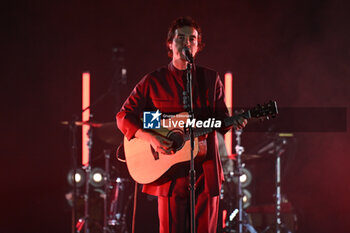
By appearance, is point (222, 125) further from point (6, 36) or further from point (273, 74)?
point (6, 36)

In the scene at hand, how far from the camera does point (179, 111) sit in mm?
2551

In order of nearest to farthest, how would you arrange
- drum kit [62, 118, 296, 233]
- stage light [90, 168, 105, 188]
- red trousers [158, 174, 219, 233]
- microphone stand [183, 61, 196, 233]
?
microphone stand [183, 61, 196, 233], red trousers [158, 174, 219, 233], drum kit [62, 118, 296, 233], stage light [90, 168, 105, 188]

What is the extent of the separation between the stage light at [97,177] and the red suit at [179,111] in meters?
2.27

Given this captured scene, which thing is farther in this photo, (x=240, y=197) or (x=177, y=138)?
(x=240, y=197)

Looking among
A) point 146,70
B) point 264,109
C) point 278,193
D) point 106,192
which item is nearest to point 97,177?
point 106,192

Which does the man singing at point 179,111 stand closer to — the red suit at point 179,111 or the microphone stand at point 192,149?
the red suit at point 179,111

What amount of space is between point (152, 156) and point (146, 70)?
103 inches

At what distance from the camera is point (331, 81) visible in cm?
502

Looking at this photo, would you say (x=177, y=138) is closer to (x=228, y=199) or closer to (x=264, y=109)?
(x=264, y=109)

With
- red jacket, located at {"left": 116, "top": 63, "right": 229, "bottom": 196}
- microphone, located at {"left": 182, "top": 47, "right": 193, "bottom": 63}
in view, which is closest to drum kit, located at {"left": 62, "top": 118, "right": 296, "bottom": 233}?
red jacket, located at {"left": 116, "top": 63, "right": 229, "bottom": 196}

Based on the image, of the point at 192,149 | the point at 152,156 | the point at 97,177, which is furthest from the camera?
the point at 97,177

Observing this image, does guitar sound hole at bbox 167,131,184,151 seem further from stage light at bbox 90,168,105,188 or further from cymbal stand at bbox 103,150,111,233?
stage light at bbox 90,168,105,188

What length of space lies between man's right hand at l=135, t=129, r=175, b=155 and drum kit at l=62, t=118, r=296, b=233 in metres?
1.69

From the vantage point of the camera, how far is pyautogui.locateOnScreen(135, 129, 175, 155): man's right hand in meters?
2.56
